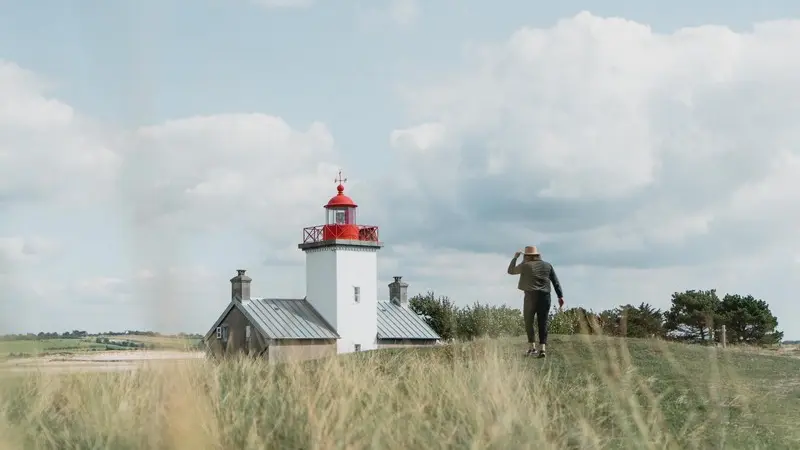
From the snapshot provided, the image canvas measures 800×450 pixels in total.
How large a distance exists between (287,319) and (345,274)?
11.1 ft

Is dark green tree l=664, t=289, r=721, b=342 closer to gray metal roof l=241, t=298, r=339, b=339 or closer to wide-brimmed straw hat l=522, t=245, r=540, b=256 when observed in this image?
gray metal roof l=241, t=298, r=339, b=339

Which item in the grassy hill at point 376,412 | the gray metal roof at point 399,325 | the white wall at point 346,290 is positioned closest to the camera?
the grassy hill at point 376,412

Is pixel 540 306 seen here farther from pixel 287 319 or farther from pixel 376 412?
pixel 287 319

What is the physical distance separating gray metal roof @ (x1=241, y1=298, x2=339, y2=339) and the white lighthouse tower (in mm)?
436

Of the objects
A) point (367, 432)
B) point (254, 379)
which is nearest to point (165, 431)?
point (367, 432)

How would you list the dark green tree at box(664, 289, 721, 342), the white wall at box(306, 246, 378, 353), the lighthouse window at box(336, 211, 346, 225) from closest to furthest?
the white wall at box(306, 246, 378, 353) → the lighthouse window at box(336, 211, 346, 225) → the dark green tree at box(664, 289, 721, 342)

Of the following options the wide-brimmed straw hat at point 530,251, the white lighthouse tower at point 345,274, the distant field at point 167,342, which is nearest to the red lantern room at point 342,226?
the white lighthouse tower at point 345,274

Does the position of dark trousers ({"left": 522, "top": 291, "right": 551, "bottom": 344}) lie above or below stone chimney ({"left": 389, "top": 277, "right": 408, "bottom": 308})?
below

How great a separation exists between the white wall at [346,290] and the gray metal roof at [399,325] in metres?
0.91

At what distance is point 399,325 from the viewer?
45031mm

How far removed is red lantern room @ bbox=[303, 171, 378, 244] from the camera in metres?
42.4

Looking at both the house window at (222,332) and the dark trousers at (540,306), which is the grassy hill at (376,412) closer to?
the dark trousers at (540,306)

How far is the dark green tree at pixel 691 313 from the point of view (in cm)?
5512

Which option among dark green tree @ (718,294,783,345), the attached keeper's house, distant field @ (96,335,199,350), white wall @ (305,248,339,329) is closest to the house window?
the attached keeper's house
